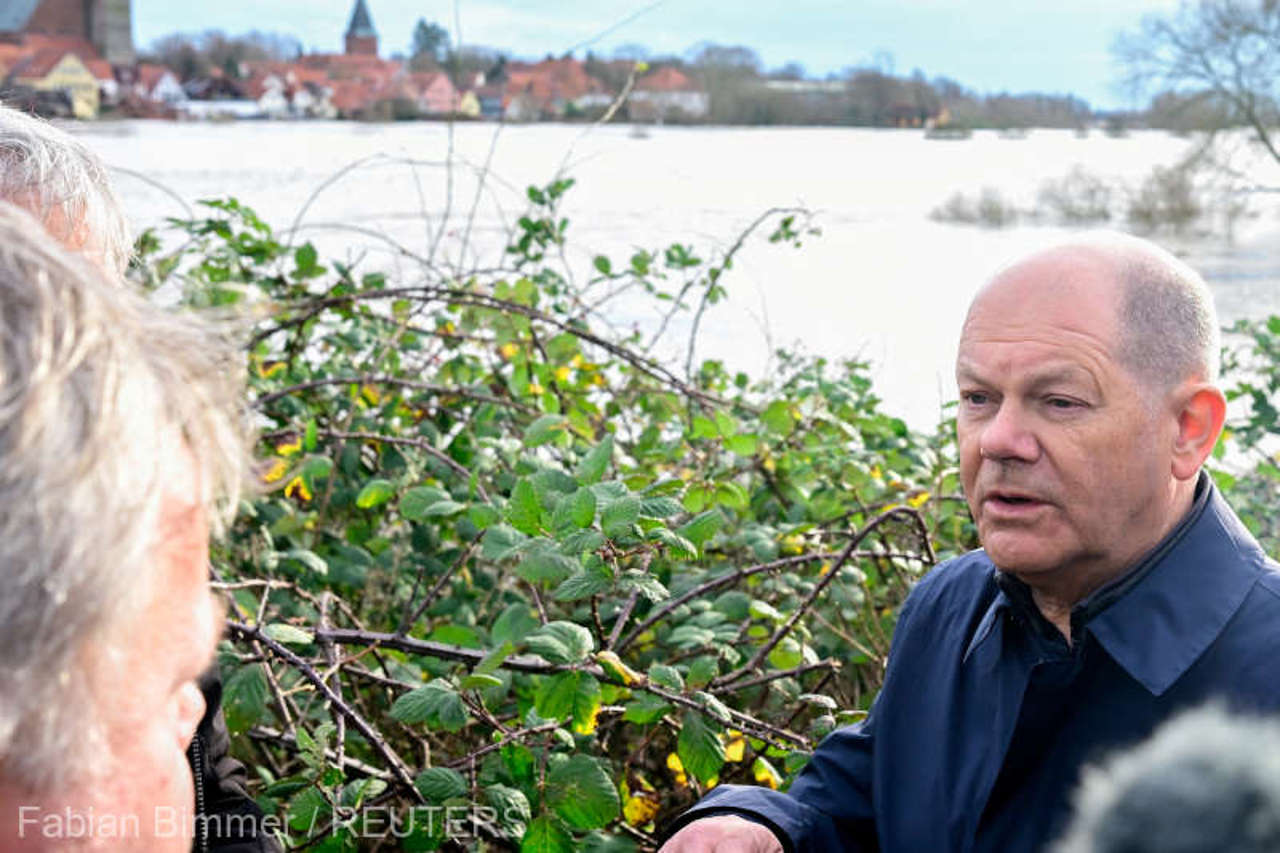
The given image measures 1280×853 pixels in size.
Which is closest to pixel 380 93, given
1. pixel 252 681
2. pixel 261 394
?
pixel 261 394

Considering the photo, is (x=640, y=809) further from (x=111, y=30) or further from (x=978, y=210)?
(x=978, y=210)

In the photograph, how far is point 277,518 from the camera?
3121mm

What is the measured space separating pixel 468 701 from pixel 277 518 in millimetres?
1050

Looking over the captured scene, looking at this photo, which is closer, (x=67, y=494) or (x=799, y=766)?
(x=67, y=494)

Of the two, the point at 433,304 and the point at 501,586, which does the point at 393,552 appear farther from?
the point at 433,304

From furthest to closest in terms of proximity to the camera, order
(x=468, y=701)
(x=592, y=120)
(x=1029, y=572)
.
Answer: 1. (x=592, y=120)
2. (x=468, y=701)
3. (x=1029, y=572)

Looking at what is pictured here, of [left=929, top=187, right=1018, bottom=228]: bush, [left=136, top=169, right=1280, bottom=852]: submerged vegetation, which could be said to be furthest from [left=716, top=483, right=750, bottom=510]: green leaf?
[left=929, top=187, right=1018, bottom=228]: bush

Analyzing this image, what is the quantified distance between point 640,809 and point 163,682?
2.01 metres

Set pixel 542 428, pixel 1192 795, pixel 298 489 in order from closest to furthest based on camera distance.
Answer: pixel 1192 795 → pixel 542 428 → pixel 298 489

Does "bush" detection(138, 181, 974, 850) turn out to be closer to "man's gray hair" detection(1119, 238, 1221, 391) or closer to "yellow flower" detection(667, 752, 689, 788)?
"yellow flower" detection(667, 752, 689, 788)

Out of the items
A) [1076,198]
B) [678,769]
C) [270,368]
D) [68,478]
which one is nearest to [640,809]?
[678,769]

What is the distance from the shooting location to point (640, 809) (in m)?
2.74

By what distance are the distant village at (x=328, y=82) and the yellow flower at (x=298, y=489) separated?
1.35 metres

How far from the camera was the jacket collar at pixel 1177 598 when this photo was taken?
1761 mm
